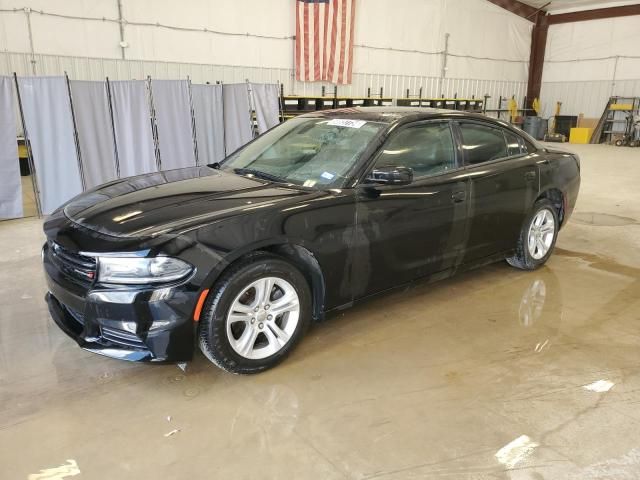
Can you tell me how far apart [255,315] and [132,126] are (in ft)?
17.9

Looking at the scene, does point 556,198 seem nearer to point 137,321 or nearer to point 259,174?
point 259,174

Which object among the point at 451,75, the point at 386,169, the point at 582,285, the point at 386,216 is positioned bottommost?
the point at 582,285

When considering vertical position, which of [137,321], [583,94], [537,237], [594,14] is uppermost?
[594,14]

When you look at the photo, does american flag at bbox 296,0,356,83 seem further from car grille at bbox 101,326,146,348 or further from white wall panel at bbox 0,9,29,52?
car grille at bbox 101,326,146,348

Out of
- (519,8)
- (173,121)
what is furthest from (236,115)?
(519,8)

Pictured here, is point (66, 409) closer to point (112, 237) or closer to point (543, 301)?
point (112, 237)

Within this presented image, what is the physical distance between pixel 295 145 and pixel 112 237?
1.50 m

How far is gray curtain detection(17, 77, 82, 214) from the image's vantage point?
6422 mm

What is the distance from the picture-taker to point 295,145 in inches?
138

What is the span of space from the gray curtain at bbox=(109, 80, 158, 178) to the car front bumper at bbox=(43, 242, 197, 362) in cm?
517

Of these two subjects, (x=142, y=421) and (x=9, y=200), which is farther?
(x=9, y=200)

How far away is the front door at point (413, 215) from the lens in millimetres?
3066

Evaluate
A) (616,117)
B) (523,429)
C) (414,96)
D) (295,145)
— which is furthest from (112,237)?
(616,117)

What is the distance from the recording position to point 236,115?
8.16 meters
